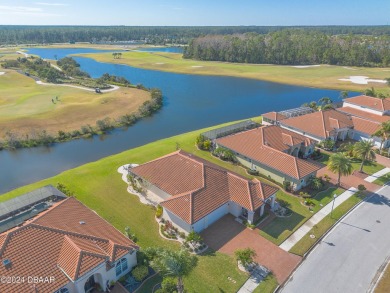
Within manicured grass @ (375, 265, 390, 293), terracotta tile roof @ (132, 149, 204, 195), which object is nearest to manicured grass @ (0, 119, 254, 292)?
terracotta tile roof @ (132, 149, 204, 195)

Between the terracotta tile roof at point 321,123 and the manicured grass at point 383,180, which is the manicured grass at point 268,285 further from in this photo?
the terracotta tile roof at point 321,123

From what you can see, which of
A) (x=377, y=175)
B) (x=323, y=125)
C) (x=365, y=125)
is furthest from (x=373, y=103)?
(x=377, y=175)

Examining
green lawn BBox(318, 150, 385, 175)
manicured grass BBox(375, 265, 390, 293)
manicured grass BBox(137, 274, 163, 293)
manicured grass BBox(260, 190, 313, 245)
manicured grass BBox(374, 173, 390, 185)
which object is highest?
green lawn BBox(318, 150, 385, 175)

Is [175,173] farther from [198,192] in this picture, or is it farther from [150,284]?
[150,284]

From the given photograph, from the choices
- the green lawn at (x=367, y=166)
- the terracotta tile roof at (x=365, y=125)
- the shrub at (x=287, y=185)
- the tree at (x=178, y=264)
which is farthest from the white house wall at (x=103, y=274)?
the terracotta tile roof at (x=365, y=125)

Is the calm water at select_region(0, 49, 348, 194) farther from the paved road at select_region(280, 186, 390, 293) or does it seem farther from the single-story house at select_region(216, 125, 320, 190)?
the paved road at select_region(280, 186, 390, 293)
